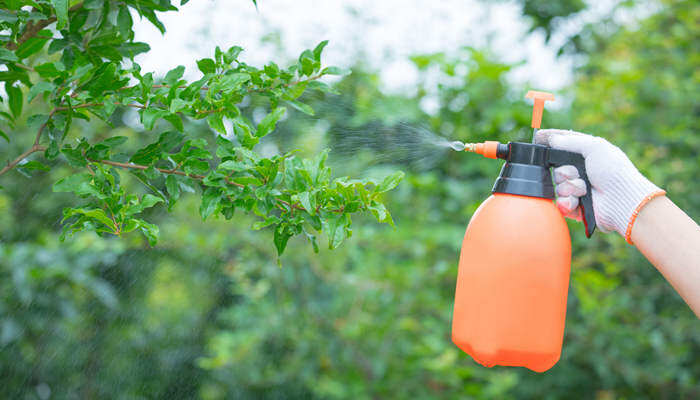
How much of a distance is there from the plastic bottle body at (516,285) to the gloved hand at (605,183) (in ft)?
0.31

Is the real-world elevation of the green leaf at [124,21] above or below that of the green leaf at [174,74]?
above

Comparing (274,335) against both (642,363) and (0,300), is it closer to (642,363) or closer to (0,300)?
(0,300)

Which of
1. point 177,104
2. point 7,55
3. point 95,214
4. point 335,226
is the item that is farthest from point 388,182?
point 7,55

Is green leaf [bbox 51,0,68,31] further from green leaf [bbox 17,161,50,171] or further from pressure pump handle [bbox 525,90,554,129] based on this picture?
pressure pump handle [bbox 525,90,554,129]

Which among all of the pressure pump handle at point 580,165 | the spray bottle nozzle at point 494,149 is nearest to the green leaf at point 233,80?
the spray bottle nozzle at point 494,149

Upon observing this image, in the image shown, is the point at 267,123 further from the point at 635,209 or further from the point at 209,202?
the point at 635,209

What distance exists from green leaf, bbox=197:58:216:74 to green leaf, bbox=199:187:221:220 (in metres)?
0.21

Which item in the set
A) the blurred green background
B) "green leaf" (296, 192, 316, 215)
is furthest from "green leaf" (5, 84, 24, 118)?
the blurred green background

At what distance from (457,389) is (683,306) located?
46.5 inches

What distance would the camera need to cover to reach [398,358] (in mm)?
2592

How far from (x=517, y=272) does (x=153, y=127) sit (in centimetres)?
69

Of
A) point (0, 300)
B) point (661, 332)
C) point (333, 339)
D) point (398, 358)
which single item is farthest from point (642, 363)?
point (0, 300)

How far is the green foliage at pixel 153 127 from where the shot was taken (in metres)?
0.94

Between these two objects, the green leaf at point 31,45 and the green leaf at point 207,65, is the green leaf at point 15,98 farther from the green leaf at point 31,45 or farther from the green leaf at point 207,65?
the green leaf at point 207,65
